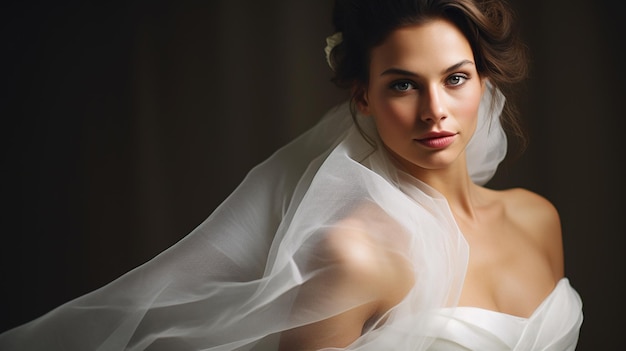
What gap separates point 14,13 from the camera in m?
2.13

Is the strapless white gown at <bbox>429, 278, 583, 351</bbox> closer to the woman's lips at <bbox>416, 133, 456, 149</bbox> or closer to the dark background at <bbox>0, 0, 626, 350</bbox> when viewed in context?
the woman's lips at <bbox>416, 133, 456, 149</bbox>

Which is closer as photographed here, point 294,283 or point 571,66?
point 294,283

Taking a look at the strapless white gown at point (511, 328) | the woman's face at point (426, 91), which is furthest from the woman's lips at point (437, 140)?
the strapless white gown at point (511, 328)

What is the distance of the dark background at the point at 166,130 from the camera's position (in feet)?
6.93

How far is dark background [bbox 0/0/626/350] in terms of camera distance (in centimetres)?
211

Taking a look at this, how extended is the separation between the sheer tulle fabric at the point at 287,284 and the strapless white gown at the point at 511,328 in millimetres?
40

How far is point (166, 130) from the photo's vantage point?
2.18m

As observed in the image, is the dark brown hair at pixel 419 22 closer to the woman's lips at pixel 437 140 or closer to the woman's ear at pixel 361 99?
the woman's ear at pixel 361 99

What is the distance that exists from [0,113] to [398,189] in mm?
1385

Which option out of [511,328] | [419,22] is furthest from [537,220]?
[419,22]

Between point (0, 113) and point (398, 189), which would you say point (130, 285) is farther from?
point (0, 113)

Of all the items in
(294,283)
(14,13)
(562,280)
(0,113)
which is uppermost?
(14,13)

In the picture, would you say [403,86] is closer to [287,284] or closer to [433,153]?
[433,153]

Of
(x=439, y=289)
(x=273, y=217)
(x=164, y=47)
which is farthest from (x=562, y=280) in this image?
(x=164, y=47)
